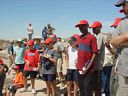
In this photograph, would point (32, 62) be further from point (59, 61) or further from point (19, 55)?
point (19, 55)

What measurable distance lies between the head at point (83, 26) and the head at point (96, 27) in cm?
50

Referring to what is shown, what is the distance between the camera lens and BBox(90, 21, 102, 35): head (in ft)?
23.7

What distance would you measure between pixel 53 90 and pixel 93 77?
8.27ft

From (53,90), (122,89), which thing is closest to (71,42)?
(53,90)

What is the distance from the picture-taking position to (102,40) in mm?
7188

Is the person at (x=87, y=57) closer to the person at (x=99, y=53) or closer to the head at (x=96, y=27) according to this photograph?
the person at (x=99, y=53)

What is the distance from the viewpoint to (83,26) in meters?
6.77

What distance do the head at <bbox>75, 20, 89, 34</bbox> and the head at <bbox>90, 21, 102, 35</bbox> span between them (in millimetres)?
505

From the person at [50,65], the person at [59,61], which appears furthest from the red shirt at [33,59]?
the person at [50,65]

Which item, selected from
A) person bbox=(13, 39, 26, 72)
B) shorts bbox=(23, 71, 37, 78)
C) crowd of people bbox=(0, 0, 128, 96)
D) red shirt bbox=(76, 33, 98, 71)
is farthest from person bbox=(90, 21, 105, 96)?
person bbox=(13, 39, 26, 72)

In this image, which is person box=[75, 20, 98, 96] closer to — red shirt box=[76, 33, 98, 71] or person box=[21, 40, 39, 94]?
red shirt box=[76, 33, 98, 71]

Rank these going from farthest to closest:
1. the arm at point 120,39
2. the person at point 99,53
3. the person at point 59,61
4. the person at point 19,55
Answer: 1. the person at point 19,55
2. the person at point 59,61
3. the person at point 99,53
4. the arm at point 120,39

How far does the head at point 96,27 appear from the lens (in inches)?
284

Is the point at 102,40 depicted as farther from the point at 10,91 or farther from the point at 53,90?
the point at 10,91
